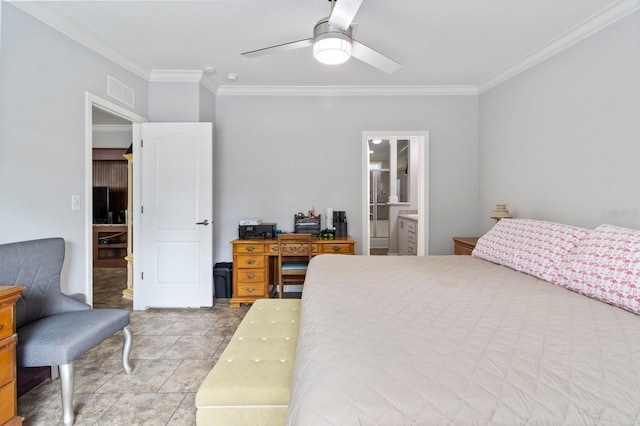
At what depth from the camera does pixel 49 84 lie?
2277 mm

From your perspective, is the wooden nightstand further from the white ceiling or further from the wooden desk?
the white ceiling

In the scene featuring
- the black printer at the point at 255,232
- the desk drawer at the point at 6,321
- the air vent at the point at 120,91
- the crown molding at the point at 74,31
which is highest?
the crown molding at the point at 74,31

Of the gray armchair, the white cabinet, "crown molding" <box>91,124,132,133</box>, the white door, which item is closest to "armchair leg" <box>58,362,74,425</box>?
the gray armchair

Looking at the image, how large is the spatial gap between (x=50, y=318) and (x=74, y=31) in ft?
7.08

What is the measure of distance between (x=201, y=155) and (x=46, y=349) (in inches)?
87.8

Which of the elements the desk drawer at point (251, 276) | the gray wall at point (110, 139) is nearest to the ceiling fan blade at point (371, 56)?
the desk drawer at point (251, 276)

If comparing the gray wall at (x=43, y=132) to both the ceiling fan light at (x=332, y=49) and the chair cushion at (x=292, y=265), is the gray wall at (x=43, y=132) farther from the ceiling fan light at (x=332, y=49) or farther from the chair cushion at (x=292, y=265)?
the ceiling fan light at (x=332, y=49)

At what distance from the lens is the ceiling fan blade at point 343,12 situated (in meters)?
1.62

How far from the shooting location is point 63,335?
174 cm

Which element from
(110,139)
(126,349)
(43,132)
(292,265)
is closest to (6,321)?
(126,349)

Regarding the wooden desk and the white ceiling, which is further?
the wooden desk

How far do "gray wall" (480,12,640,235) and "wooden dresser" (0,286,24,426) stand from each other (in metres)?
3.63

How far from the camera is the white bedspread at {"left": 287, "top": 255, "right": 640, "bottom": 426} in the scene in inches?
Answer: 30.3

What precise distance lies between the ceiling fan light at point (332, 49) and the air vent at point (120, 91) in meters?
2.10
